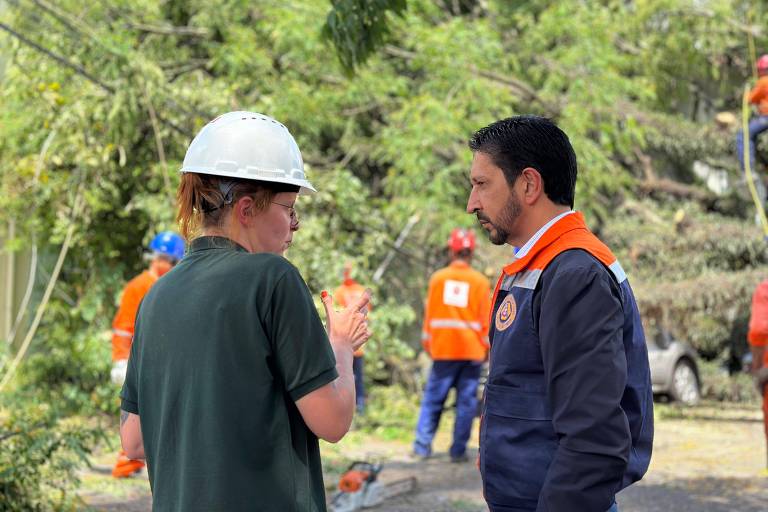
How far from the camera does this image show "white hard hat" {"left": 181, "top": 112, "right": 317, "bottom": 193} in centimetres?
235

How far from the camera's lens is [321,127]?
510 inches

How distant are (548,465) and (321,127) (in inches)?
423

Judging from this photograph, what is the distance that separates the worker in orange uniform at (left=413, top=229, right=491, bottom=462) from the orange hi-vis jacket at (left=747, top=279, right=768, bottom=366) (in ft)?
8.58

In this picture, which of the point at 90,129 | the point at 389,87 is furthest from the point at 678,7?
the point at 90,129

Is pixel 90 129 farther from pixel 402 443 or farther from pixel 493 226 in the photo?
pixel 493 226

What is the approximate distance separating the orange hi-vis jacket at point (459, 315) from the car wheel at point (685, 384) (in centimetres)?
429

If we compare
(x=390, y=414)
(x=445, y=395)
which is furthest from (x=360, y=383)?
(x=445, y=395)

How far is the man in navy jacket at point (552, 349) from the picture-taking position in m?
2.31

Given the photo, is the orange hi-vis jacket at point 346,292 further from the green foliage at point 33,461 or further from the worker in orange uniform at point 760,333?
the green foliage at point 33,461

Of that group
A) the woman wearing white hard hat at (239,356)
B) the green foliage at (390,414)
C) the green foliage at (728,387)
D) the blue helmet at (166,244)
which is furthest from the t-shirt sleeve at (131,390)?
the green foliage at (728,387)

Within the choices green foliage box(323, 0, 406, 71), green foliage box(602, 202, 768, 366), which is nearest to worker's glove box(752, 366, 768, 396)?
green foliage box(323, 0, 406, 71)

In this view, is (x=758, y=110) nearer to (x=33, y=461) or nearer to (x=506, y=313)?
(x=33, y=461)

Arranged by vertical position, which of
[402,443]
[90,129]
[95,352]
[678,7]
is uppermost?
[678,7]

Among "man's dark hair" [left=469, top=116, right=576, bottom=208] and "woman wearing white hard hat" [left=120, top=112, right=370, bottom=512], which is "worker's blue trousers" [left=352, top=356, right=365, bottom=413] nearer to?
"man's dark hair" [left=469, top=116, right=576, bottom=208]
